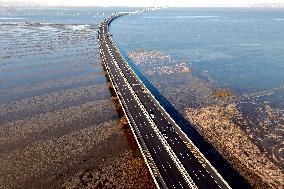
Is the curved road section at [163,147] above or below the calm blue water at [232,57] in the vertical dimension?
below

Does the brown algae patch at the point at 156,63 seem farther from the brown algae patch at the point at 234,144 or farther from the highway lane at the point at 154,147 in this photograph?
the brown algae patch at the point at 234,144

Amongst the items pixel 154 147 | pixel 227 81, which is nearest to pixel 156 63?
pixel 227 81

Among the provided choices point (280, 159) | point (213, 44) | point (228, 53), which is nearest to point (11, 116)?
point (280, 159)

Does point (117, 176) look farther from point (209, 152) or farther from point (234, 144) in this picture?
point (234, 144)

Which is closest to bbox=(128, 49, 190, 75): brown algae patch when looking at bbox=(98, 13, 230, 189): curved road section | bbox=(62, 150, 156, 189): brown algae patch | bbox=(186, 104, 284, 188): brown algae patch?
bbox=(98, 13, 230, 189): curved road section

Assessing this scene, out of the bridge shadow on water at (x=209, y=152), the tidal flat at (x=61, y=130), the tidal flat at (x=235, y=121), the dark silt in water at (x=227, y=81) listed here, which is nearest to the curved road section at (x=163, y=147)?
the tidal flat at (x=61, y=130)

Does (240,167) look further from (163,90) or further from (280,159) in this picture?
(163,90)

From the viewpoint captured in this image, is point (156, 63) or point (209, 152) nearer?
point (209, 152)
